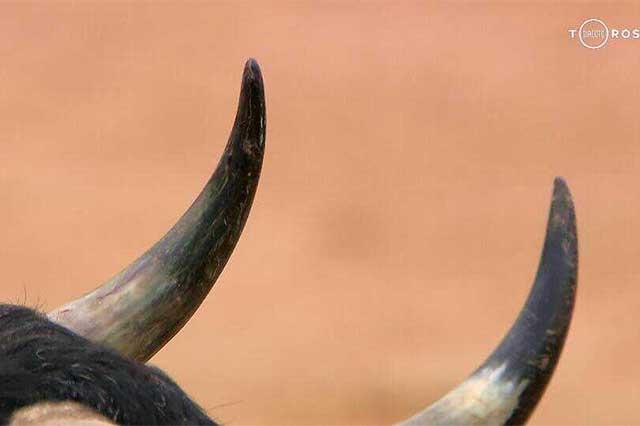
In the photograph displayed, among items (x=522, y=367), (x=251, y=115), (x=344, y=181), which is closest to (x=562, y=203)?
(x=522, y=367)

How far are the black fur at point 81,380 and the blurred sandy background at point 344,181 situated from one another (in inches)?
207

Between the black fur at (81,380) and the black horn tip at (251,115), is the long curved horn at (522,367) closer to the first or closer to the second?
the black fur at (81,380)

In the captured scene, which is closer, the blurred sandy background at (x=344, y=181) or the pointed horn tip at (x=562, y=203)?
the pointed horn tip at (x=562, y=203)

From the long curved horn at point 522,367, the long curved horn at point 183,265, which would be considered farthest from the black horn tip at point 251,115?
the long curved horn at point 522,367

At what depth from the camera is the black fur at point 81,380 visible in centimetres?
225

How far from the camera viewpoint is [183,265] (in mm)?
2900

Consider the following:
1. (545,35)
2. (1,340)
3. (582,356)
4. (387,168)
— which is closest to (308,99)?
(387,168)

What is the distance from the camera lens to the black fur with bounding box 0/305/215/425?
2.25 metres

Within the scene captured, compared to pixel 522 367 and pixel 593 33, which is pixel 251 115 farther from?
pixel 593 33

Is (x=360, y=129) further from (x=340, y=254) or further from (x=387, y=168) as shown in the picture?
(x=340, y=254)

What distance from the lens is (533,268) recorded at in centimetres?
1115

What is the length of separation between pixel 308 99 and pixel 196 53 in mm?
1892

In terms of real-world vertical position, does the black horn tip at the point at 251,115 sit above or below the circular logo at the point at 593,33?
below

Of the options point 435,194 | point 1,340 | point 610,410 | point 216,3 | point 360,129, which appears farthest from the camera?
point 216,3
